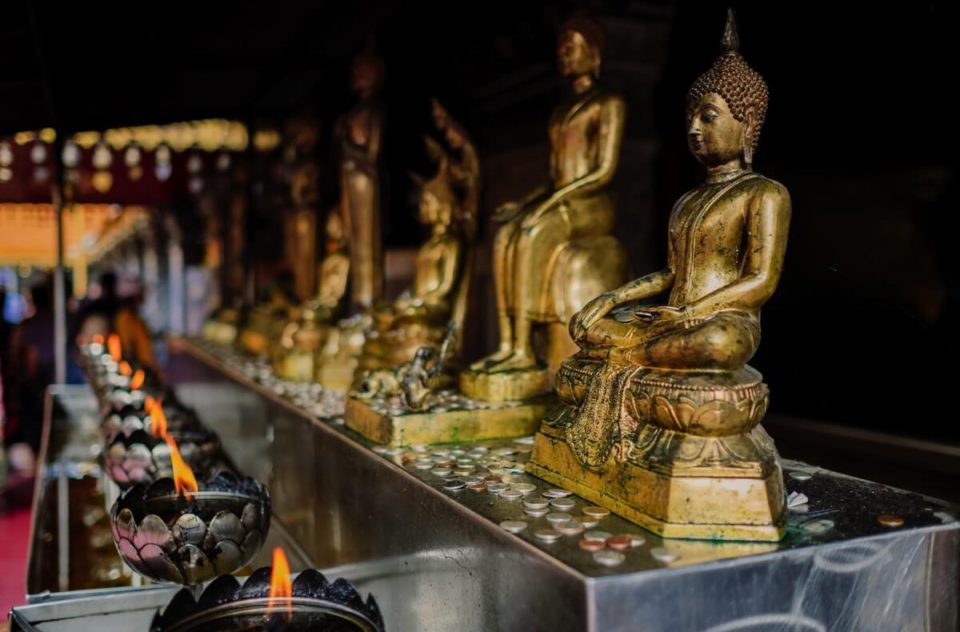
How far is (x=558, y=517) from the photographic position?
1246 millimetres

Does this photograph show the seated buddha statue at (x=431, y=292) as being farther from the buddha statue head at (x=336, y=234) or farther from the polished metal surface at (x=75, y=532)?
the buddha statue head at (x=336, y=234)

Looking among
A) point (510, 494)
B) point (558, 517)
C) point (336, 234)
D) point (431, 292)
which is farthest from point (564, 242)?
point (336, 234)

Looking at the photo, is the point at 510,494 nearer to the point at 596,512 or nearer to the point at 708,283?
the point at 596,512

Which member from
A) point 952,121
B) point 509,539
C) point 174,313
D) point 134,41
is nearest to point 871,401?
point 952,121

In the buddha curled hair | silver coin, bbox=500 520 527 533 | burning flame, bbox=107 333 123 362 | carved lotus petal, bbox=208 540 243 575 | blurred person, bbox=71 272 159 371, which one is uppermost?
the buddha curled hair

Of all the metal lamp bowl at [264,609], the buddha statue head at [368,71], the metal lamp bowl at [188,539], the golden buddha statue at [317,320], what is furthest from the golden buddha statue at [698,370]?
the buddha statue head at [368,71]

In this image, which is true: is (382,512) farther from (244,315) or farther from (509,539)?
(244,315)

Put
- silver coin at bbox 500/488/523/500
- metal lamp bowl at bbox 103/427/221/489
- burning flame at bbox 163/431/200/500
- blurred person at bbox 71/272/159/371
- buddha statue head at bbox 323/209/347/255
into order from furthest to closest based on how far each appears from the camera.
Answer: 1. blurred person at bbox 71/272/159/371
2. buddha statue head at bbox 323/209/347/255
3. metal lamp bowl at bbox 103/427/221/489
4. burning flame at bbox 163/431/200/500
5. silver coin at bbox 500/488/523/500

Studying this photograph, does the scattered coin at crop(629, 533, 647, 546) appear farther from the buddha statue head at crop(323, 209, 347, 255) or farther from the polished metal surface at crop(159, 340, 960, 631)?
the buddha statue head at crop(323, 209, 347, 255)

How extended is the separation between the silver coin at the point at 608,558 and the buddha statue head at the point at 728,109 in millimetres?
641

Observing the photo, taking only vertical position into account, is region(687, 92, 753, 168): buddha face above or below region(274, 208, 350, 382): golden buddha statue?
above

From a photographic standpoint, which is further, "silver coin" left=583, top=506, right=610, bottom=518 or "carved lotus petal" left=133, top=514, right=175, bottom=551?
"carved lotus petal" left=133, top=514, right=175, bottom=551

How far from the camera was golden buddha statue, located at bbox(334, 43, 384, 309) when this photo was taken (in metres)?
2.95

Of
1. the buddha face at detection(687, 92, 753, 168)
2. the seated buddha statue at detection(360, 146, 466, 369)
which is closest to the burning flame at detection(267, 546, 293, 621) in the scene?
the buddha face at detection(687, 92, 753, 168)
